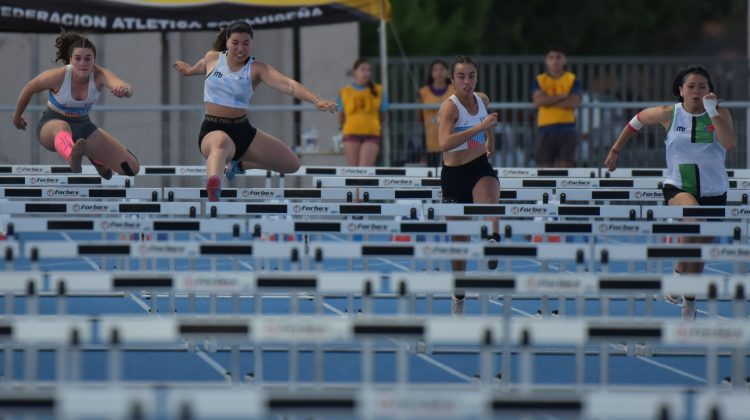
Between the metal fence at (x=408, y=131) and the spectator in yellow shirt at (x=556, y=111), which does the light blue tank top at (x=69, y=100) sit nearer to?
the metal fence at (x=408, y=131)

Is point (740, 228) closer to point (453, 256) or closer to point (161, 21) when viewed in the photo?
point (453, 256)

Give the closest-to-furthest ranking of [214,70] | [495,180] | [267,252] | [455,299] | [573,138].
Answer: [267,252] < [455,299] < [495,180] < [214,70] < [573,138]

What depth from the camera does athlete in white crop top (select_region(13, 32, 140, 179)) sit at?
38.4ft

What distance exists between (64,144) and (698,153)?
16.2 feet

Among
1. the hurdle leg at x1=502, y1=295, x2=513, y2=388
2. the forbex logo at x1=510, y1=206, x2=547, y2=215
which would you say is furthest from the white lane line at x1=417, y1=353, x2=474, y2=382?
the forbex logo at x1=510, y1=206, x2=547, y2=215

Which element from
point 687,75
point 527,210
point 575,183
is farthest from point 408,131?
point 527,210

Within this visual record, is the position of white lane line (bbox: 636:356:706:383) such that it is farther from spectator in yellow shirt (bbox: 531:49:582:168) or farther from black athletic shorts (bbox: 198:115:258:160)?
spectator in yellow shirt (bbox: 531:49:582:168)

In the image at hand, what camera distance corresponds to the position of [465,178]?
10.8m

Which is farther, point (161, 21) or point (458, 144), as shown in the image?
point (161, 21)

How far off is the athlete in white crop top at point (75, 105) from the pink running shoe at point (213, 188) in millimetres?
1512

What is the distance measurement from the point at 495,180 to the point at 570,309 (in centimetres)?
152

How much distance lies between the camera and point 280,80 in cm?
1125

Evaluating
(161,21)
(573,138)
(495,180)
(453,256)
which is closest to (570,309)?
(495,180)

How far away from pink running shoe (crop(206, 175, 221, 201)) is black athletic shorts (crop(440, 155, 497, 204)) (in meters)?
1.70
